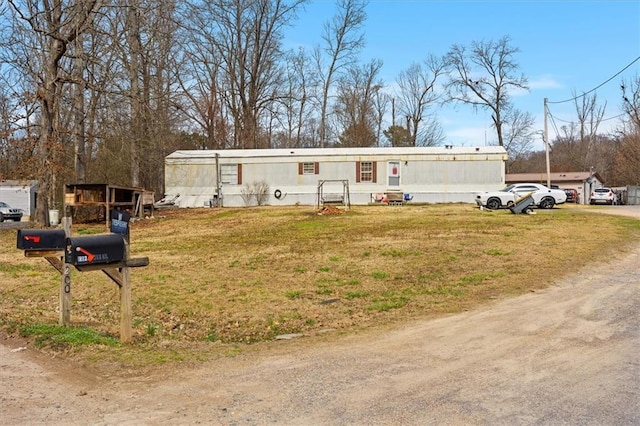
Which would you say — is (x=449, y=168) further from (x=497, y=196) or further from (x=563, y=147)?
(x=563, y=147)

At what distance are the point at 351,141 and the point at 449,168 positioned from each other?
23.2 metres

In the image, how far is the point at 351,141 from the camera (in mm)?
51906

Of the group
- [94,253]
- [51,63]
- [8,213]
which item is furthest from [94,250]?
[8,213]

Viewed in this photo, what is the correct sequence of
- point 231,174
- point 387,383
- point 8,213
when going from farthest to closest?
point 231,174 < point 8,213 < point 387,383

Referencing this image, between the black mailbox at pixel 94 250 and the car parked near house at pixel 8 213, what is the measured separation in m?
26.6

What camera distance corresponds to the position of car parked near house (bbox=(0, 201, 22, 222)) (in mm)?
28491

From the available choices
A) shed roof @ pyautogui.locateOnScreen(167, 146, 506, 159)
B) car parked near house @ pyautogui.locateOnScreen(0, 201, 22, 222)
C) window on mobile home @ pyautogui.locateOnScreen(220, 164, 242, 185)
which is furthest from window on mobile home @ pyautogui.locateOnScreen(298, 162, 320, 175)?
car parked near house @ pyautogui.locateOnScreen(0, 201, 22, 222)

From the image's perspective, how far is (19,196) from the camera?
1262 inches


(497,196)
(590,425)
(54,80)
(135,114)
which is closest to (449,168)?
(497,196)

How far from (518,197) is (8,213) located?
2576cm

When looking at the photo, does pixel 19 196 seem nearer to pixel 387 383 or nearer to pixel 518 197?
pixel 518 197

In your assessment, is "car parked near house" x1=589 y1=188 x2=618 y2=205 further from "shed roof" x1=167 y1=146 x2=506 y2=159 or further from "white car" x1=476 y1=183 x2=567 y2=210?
"white car" x1=476 y1=183 x2=567 y2=210

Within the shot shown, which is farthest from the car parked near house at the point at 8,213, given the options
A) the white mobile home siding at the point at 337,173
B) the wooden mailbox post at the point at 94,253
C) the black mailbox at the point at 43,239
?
the black mailbox at the point at 43,239

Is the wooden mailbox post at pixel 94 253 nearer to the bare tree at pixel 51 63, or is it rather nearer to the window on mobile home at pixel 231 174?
the bare tree at pixel 51 63
